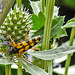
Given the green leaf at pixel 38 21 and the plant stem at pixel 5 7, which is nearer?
the plant stem at pixel 5 7

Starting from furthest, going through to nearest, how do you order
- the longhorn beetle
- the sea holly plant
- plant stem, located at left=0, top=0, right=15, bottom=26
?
the longhorn beetle, the sea holly plant, plant stem, located at left=0, top=0, right=15, bottom=26

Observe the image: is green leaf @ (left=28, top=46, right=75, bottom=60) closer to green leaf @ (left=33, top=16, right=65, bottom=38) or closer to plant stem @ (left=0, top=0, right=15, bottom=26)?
green leaf @ (left=33, top=16, right=65, bottom=38)

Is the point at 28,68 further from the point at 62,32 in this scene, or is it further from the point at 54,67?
the point at 54,67

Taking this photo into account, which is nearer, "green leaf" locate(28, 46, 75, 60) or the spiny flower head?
"green leaf" locate(28, 46, 75, 60)

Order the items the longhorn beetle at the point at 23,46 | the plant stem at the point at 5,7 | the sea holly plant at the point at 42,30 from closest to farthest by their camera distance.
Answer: the plant stem at the point at 5,7 < the sea holly plant at the point at 42,30 < the longhorn beetle at the point at 23,46

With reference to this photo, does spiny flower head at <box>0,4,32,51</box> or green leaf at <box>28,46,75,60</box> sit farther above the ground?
spiny flower head at <box>0,4,32,51</box>

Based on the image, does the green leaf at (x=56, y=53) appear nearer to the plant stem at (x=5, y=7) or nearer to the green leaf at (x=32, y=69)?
the green leaf at (x=32, y=69)

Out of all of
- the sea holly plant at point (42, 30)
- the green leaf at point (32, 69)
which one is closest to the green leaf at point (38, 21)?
the sea holly plant at point (42, 30)

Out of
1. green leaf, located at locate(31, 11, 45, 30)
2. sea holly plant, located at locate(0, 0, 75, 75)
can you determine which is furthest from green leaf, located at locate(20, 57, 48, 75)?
green leaf, located at locate(31, 11, 45, 30)

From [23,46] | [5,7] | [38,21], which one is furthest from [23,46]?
[5,7]

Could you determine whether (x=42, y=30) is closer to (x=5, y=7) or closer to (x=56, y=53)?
(x=56, y=53)

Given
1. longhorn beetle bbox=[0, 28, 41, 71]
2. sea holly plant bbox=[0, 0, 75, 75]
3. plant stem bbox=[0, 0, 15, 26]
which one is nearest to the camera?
plant stem bbox=[0, 0, 15, 26]
